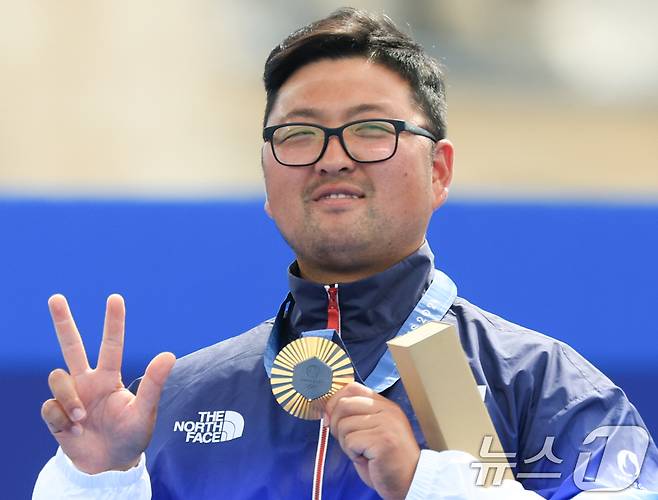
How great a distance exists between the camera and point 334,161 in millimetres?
1300

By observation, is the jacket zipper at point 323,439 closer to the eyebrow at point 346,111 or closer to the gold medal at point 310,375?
the gold medal at point 310,375

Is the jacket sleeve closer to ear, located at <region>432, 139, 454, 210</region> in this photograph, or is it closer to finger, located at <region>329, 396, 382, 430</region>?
finger, located at <region>329, 396, 382, 430</region>

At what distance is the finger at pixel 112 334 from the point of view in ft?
3.98

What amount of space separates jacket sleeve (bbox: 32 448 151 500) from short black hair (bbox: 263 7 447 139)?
0.47 m

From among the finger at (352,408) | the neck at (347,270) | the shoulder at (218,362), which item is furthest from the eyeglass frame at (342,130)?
the finger at (352,408)

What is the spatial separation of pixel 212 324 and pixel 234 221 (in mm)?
160

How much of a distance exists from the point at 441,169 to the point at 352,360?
0.27 meters

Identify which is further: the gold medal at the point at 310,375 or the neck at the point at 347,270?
the neck at the point at 347,270

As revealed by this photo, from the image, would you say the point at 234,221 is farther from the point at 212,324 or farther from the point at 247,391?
the point at 247,391

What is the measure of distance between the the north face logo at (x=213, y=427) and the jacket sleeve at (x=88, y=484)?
0.32ft

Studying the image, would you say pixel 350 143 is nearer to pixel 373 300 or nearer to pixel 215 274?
pixel 373 300

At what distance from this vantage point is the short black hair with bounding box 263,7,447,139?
1.40 m

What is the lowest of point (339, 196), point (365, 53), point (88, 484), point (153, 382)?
point (88, 484)

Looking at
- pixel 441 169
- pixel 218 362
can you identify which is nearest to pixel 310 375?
pixel 218 362
